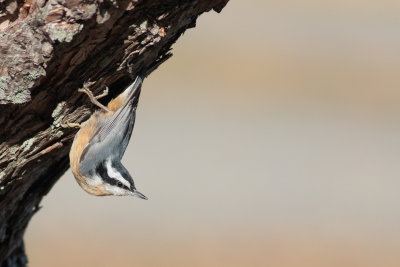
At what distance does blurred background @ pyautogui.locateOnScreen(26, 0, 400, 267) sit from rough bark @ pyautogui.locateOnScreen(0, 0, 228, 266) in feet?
19.5

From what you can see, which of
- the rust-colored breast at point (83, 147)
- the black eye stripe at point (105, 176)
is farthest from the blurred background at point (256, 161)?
the black eye stripe at point (105, 176)

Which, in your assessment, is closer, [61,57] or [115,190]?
[61,57]

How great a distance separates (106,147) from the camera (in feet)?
15.7

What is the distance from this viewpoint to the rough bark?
10.4 feet

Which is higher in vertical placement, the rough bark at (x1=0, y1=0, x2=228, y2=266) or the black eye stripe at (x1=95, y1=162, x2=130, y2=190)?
the black eye stripe at (x1=95, y1=162, x2=130, y2=190)

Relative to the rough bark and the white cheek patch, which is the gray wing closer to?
the white cheek patch

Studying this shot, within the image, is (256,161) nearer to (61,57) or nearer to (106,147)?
(106,147)

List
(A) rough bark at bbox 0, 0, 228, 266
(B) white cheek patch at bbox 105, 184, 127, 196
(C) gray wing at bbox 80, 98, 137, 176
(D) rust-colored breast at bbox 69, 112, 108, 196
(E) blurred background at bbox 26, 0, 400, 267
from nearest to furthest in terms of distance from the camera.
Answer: (A) rough bark at bbox 0, 0, 228, 266, (D) rust-colored breast at bbox 69, 112, 108, 196, (C) gray wing at bbox 80, 98, 137, 176, (B) white cheek patch at bbox 105, 184, 127, 196, (E) blurred background at bbox 26, 0, 400, 267

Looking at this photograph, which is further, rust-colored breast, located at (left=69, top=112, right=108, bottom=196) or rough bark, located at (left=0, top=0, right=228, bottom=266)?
rust-colored breast, located at (left=69, top=112, right=108, bottom=196)

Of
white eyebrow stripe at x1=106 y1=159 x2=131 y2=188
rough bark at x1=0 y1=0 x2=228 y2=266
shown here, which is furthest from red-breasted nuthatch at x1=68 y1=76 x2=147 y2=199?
rough bark at x1=0 y1=0 x2=228 y2=266

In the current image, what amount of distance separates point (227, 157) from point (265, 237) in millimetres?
2512

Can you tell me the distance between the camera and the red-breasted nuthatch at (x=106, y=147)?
4.27m

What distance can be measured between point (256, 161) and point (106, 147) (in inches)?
314

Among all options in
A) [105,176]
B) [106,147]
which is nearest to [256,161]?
[105,176]
